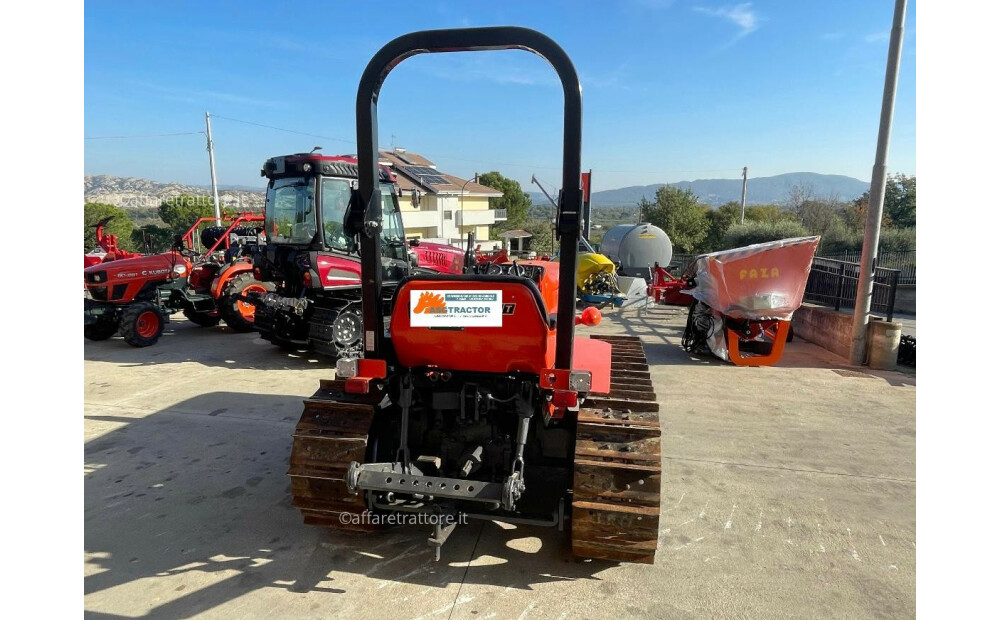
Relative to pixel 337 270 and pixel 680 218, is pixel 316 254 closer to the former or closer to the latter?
pixel 337 270

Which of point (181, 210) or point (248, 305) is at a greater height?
point (181, 210)

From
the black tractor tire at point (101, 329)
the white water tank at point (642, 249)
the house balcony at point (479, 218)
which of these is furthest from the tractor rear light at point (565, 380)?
the house balcony at point (479, 218)

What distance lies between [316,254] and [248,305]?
331 centimetres

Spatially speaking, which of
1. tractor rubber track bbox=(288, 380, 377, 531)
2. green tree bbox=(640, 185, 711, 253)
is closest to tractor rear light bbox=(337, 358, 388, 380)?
tractor rubber track bbox=(288, 380, 377, 531)

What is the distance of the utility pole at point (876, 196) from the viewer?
24.4ft

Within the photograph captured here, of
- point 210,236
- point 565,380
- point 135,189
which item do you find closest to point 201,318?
point 210,236

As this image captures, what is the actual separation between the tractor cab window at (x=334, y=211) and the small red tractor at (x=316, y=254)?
0.04 feet

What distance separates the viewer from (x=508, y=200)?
57625 millimetres

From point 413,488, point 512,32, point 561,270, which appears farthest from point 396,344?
point 512,32

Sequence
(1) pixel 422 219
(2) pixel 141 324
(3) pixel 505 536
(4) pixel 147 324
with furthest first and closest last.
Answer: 1. (1) pixel 422 219
2. (4) pixel 147 324
3. (2) pixel 141 324
4. (3) pixel 505 536

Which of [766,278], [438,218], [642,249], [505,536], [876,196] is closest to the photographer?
[505,536]

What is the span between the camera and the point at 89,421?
530 cm

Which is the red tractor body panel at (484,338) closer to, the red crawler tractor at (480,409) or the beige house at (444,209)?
the red crawler tractor at (480,409)

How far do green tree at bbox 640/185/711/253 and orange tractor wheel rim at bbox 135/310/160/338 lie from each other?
118ft
